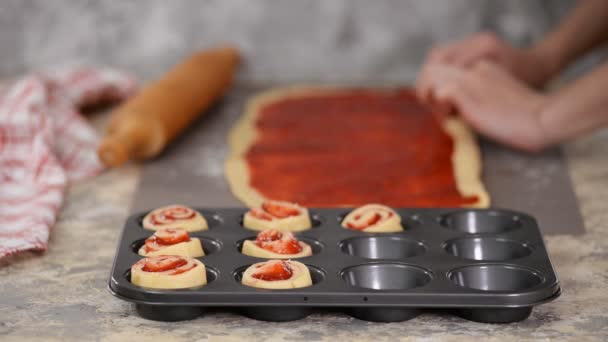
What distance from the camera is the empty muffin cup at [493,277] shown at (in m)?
1.21

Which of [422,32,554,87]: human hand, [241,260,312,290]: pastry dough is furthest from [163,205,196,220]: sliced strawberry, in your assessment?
[422,32,554,87]: human hand

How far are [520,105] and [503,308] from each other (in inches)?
32.4

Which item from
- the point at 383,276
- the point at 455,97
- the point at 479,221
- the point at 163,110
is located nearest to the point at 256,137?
the point at 163,110

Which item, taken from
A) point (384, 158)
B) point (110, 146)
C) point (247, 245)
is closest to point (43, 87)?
point (110, 146)

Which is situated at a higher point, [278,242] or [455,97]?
[455,97]

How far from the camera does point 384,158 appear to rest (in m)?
1.90

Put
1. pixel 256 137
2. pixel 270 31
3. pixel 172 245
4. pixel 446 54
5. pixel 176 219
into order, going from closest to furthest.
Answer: pixel 172 245 < pixel 176 219 < pixel 256 137 < pixel 446 54 < pixel 270 31

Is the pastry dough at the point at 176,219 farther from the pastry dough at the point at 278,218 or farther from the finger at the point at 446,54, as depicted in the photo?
the finger at the point at 446,54

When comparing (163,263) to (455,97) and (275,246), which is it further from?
(455,97)

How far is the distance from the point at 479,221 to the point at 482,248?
3.9 inches

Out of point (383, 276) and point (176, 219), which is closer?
point (383, 276)

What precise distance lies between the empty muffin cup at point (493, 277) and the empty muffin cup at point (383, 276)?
0.06m

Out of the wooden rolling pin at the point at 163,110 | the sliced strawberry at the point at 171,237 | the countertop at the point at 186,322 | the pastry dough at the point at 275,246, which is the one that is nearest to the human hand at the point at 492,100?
the countertop at the point at 186,322

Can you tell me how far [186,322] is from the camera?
1173 millimetres
